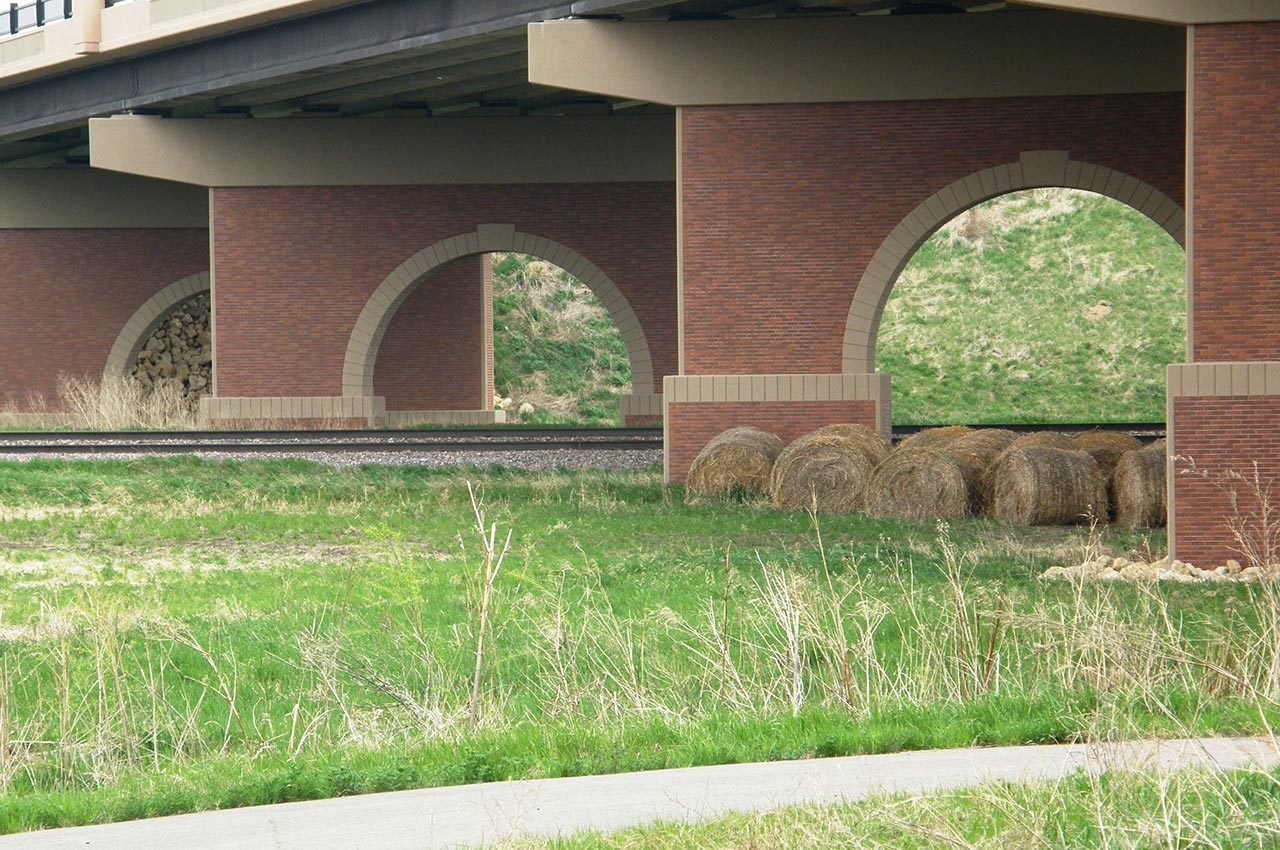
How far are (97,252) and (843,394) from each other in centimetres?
2084

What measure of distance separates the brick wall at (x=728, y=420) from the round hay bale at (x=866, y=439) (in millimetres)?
2072

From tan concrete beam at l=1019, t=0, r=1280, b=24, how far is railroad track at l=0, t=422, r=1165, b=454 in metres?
8.84

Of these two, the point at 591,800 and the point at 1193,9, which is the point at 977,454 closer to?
the point at 1193,9

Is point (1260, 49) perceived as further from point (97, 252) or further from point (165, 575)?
point (97, 252)

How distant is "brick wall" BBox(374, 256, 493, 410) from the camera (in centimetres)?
3519

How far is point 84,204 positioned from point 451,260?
10.1 meters

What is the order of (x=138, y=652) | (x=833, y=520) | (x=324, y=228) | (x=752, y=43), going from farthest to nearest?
(x=324, y=228)
(x=752, y=43)
(x=833, y=520)
(x=138, y=652)

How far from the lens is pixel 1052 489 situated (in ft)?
52.4

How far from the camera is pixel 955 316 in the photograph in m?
44.2

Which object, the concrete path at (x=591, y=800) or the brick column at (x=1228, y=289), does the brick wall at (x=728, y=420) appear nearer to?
the brick column at (x=1228, y=289)

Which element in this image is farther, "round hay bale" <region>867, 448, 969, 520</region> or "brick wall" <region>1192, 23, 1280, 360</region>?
"round hay bale" <region>867, 448, 969, 520</region>

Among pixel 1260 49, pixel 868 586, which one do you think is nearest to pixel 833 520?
pixel 868 586

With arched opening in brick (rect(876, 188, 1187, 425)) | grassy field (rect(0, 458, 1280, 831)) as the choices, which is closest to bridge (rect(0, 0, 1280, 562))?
grassy field (rect(0, 458, 1280, 831))

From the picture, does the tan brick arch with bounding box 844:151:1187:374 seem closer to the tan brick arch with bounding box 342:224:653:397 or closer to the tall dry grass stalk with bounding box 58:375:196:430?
the tan brick arch with bounding box 342:224:653:397
